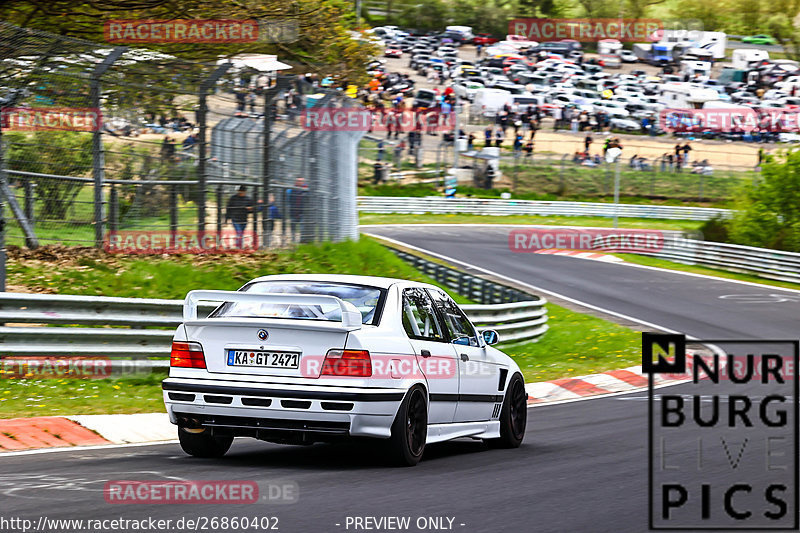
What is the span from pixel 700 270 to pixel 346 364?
31.7m

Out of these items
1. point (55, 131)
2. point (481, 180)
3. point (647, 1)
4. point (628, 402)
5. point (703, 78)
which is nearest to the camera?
point (628, 402)

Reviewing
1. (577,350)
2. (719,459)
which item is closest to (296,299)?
(719,459)

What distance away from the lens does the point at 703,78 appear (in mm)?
70812

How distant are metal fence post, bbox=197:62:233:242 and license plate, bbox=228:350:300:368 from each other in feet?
28.5

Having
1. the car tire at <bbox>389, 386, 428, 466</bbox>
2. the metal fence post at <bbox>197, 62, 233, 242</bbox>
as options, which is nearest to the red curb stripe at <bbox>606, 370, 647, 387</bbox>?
the metal fence post at <bbox>197, 62, 233, 242</bbox>

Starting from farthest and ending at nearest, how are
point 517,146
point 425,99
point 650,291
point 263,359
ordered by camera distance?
point 425,99
point 517,146
point 650,291
point 263,359

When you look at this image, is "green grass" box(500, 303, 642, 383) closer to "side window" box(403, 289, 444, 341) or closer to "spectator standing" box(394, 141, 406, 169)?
"side window" box(403, 289, 444, 341)

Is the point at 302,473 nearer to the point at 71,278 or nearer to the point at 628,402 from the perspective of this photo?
the point at 628,402

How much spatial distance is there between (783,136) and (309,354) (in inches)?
2189

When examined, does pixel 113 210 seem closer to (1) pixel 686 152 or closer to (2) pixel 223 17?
(2) pixel 223 17

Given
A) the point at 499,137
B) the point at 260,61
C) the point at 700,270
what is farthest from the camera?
the point at 499,137

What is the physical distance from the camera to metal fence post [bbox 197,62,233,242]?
15.4 m

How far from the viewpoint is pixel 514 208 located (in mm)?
53312

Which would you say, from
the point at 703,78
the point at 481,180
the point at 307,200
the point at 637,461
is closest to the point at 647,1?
the point at 703,78
